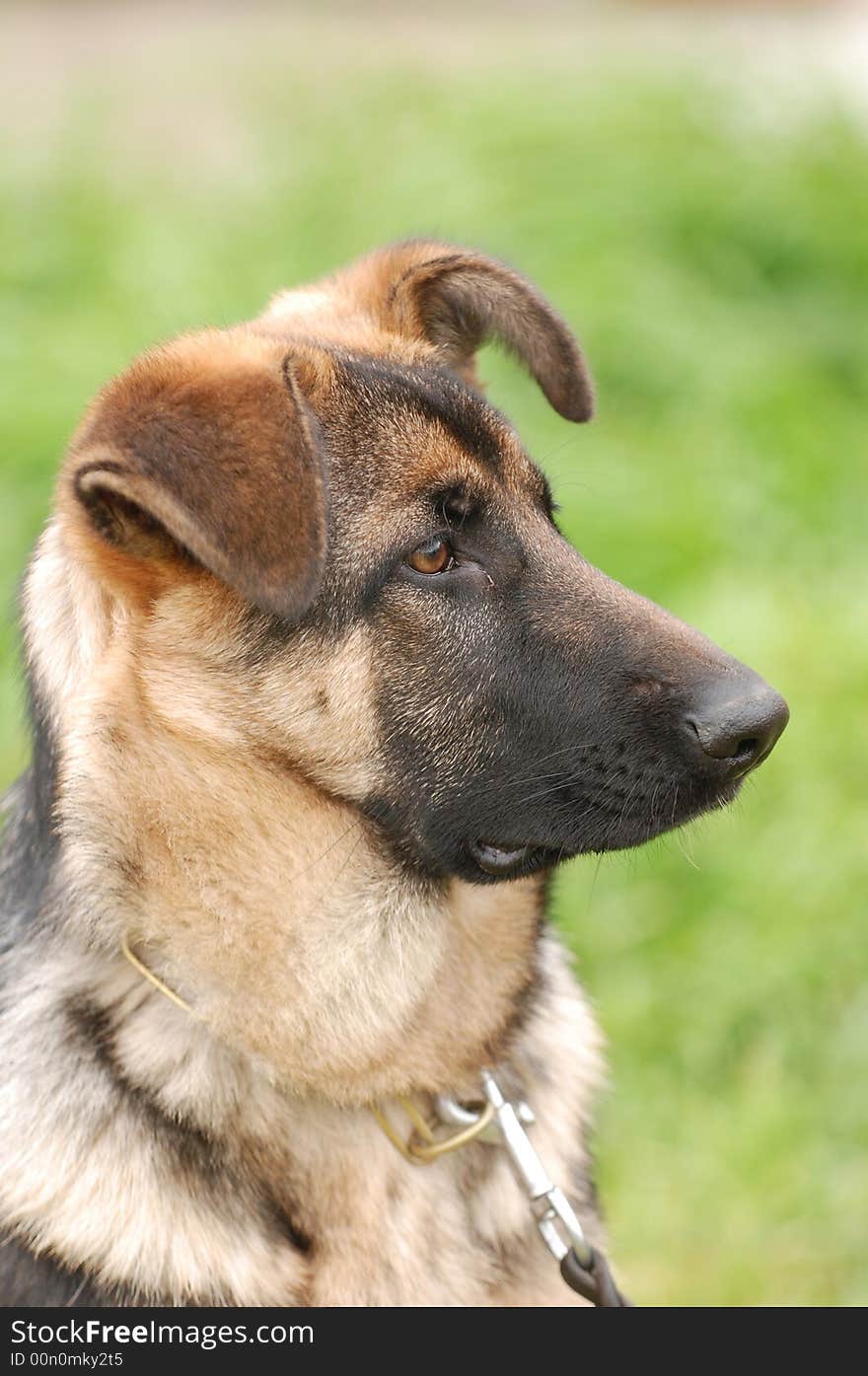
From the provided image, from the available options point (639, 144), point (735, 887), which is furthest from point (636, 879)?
point (639, 144)

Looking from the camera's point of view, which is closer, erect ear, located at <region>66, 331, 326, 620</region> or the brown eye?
erect ear, located at <region>66, 331, 326, 620</region>

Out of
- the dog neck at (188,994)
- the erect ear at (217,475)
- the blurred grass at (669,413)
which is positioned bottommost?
the blurred grass at (669,413)

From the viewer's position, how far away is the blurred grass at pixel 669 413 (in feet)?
15.5

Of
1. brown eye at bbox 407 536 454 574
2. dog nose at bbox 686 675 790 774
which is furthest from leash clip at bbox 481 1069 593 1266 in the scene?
brown eye at bbox 407 536 454 574

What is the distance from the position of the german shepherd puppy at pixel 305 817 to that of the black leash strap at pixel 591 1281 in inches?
10.7

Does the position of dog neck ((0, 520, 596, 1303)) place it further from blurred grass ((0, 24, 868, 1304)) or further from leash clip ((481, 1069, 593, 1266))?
blurred grass ((0, 24, 868, 1304))

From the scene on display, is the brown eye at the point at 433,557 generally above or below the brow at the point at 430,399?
below

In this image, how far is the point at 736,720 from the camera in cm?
295

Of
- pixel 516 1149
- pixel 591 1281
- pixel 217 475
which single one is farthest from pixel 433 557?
pixel 591 1281

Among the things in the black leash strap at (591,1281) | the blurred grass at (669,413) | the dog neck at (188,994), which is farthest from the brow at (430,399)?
the black leash strap at (591,1281)

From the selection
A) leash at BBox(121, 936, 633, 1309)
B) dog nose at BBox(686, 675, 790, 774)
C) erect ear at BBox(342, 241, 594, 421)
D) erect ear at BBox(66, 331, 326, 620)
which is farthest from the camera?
erect ear at BBox(342, 241, 594, 421)

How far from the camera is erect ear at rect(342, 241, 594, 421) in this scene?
143 inches

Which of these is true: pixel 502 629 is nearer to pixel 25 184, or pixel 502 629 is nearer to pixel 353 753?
pixel 353 753

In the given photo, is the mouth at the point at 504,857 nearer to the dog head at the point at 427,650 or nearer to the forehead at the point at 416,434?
the dog head at the point at 427,650
